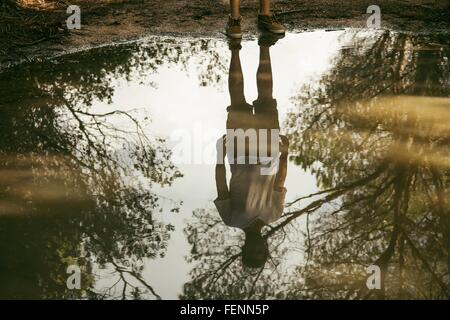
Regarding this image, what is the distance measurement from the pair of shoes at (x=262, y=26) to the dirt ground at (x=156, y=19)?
0.84 feet

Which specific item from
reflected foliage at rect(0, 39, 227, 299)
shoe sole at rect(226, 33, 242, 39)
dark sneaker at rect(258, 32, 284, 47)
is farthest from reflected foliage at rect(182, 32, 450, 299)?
shoe sole at rect(226, 33, 242, 39)

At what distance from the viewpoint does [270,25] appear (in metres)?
8.00

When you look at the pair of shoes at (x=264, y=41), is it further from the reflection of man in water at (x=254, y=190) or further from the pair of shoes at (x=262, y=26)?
the reflection of man in water at (x=254, y=190)

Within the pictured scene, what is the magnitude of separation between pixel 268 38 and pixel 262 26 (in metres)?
A: 0.26

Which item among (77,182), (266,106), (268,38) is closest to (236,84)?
(266,106)

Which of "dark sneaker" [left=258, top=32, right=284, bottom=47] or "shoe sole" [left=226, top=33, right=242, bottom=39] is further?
"shoe sole" [left=226, top=33, right=242, bottom=39]

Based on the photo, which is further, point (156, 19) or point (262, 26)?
point (156, 19)

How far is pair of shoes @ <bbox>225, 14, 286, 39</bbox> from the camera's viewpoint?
787cm

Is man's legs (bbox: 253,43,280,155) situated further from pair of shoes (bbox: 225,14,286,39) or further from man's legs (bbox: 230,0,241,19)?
man's legs (bbox: 230,0,241,19)

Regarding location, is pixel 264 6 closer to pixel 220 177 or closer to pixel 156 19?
pixel 156 19

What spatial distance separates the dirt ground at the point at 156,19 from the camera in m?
7.90

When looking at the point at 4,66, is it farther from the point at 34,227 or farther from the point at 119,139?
the point at 34,227
